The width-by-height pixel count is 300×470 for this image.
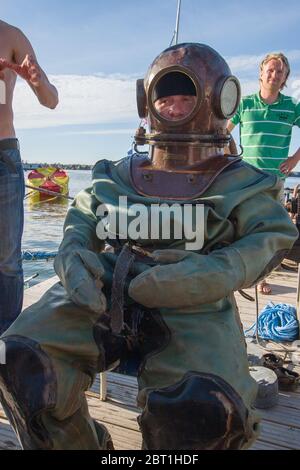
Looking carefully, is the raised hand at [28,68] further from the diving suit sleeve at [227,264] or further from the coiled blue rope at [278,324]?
the coiled blue rope at [278,324]

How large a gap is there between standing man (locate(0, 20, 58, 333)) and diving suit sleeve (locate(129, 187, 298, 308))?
0.94 m

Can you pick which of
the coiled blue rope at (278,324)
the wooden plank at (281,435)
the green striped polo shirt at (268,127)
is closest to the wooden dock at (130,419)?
the wooden plank at (281,435)

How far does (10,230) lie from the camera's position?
223cm

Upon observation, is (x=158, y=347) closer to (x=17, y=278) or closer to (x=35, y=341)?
(x=35, y=341)

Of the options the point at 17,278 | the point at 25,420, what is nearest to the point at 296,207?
the point at 17,278

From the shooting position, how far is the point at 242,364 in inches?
54.9

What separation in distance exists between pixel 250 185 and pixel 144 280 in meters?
0.50

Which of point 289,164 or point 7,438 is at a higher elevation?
point 289,164

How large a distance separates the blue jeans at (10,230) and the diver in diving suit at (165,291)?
1.60ft

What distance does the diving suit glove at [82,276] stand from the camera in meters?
1.43

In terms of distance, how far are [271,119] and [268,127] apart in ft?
0.19

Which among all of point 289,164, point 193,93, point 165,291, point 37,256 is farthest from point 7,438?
point 37,256

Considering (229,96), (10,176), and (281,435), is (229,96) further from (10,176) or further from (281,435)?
(281,435)
